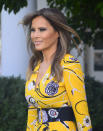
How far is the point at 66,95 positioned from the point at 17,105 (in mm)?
2360

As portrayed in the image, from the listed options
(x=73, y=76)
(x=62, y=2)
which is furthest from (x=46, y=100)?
(x=62, y=2)

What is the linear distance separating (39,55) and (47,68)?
0.96ft

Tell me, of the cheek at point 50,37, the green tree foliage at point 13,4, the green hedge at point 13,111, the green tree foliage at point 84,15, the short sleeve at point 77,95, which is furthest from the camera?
the green hedge at point 13,111

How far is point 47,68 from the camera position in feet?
7.85

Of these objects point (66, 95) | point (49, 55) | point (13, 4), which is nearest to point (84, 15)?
point (13, 4)

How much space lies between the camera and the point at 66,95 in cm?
225

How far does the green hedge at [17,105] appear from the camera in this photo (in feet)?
14.6

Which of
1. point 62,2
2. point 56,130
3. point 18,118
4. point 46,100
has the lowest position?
point 18,118

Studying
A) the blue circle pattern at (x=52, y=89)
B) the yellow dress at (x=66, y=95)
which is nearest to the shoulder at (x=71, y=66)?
the yellow dress at (x=66, y=95)

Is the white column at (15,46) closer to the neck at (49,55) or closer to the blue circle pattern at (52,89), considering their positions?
the neck at (49,55)

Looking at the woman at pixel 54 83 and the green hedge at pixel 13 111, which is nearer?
the woman at pixel 54 83

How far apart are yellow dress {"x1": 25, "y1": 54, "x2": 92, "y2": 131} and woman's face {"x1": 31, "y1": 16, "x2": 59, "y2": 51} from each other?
0.17m

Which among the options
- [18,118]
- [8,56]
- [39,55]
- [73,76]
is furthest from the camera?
[8,56]

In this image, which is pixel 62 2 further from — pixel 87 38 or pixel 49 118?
pixel 49 118
